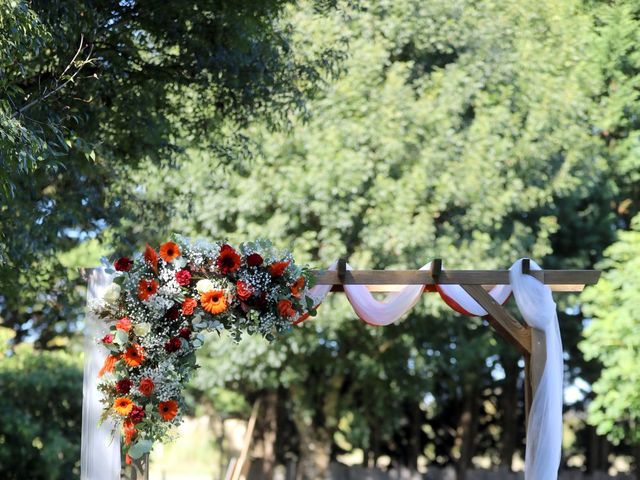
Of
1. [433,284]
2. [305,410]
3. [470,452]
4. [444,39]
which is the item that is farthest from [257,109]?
[470,452]

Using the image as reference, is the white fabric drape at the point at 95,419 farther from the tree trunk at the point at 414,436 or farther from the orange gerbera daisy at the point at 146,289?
the tree trunk at the point at 414,436

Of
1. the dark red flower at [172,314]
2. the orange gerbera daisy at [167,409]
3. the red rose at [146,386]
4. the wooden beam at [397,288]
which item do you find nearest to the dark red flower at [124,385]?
the red rose at [146,386]

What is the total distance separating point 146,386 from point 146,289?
0.70 m

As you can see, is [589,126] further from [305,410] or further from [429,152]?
[305,410]

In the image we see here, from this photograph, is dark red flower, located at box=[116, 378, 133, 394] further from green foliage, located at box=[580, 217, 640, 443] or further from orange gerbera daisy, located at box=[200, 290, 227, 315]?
green foliage, located at box=[580, 217, 640, 443]

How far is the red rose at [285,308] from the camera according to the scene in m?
7.90

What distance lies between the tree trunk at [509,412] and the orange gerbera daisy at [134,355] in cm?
1355

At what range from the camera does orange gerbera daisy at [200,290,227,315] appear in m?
7.73

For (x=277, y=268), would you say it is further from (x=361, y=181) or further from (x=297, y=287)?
(x=361, y=181)

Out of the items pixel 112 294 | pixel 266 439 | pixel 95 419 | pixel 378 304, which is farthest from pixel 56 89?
pixel 266 439

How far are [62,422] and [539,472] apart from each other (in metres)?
A: 10.5

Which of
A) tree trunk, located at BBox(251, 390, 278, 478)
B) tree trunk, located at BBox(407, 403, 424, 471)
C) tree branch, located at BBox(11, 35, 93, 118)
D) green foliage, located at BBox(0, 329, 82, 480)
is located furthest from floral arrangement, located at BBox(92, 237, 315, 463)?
tree trunk, located at BBox(407, 403, 424, 471)

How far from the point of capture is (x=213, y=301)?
7.75 metres

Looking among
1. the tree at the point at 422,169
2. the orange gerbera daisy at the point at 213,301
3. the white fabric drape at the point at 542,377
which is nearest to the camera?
the orange gerbera daisy at the point at 213,301
